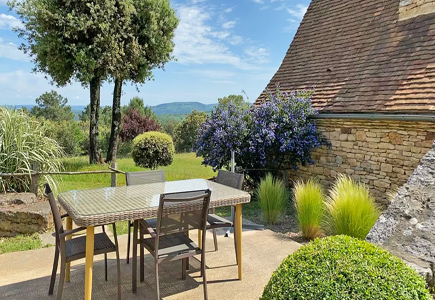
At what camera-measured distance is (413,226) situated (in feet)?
9.59

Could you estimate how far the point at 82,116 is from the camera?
44750 millimetres

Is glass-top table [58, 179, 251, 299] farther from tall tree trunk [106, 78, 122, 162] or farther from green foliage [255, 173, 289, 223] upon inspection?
tall tree trunk [106, 78, 122, 162]

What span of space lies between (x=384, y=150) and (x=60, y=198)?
5916 mm

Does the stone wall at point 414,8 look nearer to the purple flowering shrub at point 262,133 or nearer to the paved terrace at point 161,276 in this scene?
the purple flowering shrub at point 262,133

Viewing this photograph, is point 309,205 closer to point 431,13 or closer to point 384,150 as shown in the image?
point 384,150

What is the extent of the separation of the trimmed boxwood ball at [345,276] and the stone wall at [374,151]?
4480mm

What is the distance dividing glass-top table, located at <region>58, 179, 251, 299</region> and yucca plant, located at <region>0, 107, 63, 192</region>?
2539 mm

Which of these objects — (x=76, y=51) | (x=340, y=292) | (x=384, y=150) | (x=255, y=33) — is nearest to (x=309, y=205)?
(x=384, y=150)

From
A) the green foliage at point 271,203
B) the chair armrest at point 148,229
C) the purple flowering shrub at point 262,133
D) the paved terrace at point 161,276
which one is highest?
the purple flowering shrub at point 262,133

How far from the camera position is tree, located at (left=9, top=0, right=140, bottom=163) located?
11.5 meters

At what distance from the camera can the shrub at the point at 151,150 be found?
41.9 feet

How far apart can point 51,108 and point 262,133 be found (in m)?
40.1

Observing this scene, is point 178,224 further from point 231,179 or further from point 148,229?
point 231,179

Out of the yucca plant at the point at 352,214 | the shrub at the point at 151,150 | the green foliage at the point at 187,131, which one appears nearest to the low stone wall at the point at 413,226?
the yucca plant at the point at 352,214
